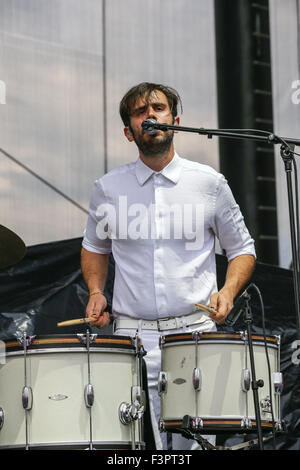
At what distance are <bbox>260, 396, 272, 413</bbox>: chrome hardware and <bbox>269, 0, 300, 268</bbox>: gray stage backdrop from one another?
2.58 meters

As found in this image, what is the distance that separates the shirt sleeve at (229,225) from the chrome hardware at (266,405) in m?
0.69

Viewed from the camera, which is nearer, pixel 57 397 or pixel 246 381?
pixel 57 397

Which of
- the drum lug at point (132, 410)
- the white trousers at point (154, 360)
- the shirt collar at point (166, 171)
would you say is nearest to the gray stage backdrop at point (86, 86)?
the shirt collar at point (166, 171)

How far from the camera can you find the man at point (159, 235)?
12.6 ft

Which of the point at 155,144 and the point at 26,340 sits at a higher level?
the point at 155,144

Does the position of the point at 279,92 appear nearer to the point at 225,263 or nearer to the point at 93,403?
the point at 225,263

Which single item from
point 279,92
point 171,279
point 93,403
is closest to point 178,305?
point 171,279

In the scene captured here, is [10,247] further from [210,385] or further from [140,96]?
[210,385]

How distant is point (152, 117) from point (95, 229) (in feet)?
1.97

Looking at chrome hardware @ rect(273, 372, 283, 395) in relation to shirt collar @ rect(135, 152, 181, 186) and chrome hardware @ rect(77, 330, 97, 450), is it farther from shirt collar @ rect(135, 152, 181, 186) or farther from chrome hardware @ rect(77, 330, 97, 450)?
shirt collar @ rect(135, 152, 181, 186)

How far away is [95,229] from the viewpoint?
4.13 metres

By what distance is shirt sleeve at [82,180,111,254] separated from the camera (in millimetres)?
4094

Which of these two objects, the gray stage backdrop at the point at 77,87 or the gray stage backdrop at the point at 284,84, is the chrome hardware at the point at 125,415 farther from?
the gray stage backdrop at the point at 284,84

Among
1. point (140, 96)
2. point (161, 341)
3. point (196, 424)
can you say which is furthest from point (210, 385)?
point (140, 96)
